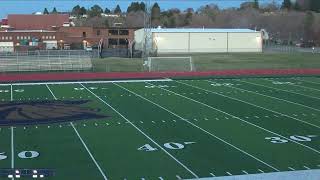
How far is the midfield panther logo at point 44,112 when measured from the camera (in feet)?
50.9

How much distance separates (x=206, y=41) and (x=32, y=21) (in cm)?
3891

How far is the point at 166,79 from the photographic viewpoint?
2817 cm

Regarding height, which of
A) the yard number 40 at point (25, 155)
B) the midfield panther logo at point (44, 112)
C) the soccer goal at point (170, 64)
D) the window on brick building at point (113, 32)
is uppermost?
the window on brick building at point (113, 32)

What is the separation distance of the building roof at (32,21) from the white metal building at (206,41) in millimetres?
32187

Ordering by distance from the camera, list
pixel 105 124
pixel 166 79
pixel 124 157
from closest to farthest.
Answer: pixel 124 157, pixel 105 124, pixel 166 79

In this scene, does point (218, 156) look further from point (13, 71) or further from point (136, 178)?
point (13, 71)

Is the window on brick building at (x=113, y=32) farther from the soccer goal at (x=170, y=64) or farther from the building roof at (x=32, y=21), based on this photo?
the soccer goal at (x=170, y=64)

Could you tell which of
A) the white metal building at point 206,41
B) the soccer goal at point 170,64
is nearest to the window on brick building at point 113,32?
the white metal building at point 206,41

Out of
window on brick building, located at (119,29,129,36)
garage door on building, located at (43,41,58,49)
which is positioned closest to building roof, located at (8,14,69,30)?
window on brick building, located at (119,29,129,36)

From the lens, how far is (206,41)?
58.9 m

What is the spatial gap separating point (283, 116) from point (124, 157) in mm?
6981

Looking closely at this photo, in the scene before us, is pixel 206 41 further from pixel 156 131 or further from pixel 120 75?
pixel 156 131

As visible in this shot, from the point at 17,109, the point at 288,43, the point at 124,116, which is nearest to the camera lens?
the point at 124,116

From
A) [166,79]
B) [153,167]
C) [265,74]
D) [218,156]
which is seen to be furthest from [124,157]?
[265,74]
